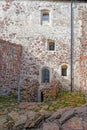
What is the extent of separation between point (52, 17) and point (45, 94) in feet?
18.5

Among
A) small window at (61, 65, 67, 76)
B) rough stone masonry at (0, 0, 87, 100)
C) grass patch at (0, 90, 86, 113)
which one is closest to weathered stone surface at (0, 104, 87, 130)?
grass patch at (0, 90, 86, 113)

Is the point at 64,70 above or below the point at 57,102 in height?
above

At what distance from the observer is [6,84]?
1541 centimetres

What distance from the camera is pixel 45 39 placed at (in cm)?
1631

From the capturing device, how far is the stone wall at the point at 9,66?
14992 mm

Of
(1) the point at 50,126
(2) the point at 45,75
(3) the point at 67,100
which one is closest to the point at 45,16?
(2) the point at 45,75

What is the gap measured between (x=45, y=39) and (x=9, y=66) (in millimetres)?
3306

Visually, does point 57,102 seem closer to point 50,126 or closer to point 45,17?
point 50,126

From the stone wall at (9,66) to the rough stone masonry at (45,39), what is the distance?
0.81ft

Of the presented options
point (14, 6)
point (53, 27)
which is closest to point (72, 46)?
point (53, 27)

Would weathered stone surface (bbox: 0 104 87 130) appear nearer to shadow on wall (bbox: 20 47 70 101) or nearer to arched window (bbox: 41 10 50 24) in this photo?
shadow on wall (bbox: 20 47 70 101)

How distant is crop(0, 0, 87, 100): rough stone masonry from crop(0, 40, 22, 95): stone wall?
25 cm

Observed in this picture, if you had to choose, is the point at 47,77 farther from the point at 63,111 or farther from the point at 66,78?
the point at 63,111

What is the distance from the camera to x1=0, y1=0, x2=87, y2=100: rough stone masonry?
16.1m
